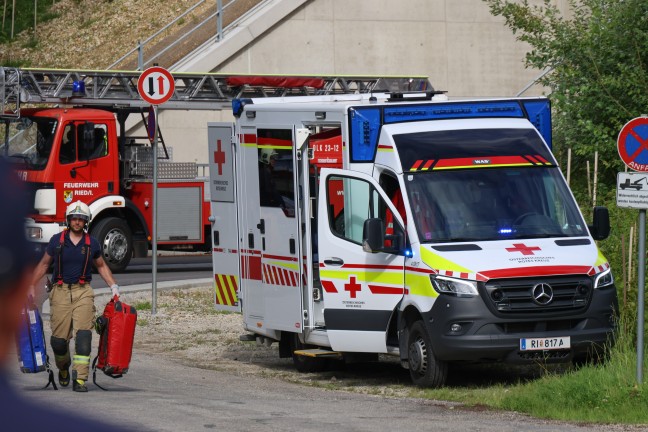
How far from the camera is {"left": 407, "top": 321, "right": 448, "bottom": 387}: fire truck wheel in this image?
10.8 metres

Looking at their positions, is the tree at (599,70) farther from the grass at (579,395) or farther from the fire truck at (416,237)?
the grass at (579,395)

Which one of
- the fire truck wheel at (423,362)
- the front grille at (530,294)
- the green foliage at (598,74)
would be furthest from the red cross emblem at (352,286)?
the green foliage at (598,74)

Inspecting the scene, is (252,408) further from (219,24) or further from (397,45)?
(397,45)

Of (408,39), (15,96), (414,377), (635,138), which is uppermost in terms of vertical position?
(408,39)

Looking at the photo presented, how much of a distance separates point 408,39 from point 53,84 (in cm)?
1401

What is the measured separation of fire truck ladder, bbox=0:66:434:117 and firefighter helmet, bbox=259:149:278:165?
7.76 meters

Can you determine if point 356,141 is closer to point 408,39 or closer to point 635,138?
point 635,138

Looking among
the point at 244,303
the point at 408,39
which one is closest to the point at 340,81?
the point at 408,39

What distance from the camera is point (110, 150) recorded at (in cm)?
2238

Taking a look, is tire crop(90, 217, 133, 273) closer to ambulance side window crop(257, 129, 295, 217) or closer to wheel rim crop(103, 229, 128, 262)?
wheel rim crop(103, 229, 128, 262)

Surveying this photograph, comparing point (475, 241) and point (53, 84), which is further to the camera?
point (53, 84)

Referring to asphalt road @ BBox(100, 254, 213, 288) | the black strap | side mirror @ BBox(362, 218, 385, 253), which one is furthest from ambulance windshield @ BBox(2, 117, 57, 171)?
side mirror @ BBox(362, 218, 385, 253)

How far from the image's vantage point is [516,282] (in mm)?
10570

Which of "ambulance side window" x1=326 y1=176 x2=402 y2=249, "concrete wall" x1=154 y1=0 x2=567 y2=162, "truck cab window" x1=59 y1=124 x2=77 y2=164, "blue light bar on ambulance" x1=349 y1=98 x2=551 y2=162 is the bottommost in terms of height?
"ambulance side window" x1=326 y1=176 x2=402 y2=249
